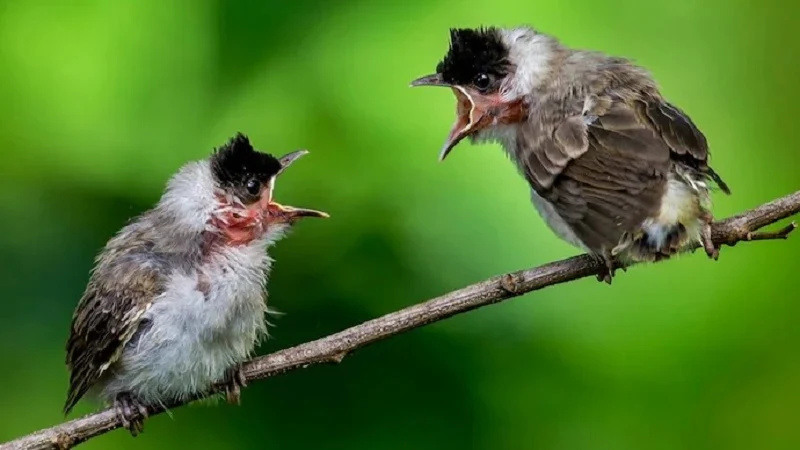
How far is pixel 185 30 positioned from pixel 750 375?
1.56 metres

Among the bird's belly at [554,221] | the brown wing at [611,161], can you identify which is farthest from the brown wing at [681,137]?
the bird's belly at [554,221]

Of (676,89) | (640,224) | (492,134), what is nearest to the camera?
(640,224)

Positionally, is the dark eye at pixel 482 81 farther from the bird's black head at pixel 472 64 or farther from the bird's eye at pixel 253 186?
the bird's eye at pixel 253 186

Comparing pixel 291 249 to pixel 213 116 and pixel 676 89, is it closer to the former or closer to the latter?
pixel 213 116


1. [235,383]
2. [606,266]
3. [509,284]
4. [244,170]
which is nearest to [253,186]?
[244,170]

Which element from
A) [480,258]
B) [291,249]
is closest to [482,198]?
[480,258]

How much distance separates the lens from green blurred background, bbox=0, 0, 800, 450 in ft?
9.57

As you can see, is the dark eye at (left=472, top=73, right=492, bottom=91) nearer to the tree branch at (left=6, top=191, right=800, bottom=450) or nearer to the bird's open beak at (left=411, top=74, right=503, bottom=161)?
the bird's open beak at (left=411, top=74, right=503, bottom=161)

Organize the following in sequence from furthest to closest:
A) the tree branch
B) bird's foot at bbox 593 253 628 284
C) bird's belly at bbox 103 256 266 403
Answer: bird's belly at bbox 103 256 266 403 < bird's foot at bbox 593 253 628 284 < the tree branch

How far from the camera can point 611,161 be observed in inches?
96.1

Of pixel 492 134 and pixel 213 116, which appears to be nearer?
pixel 492 134

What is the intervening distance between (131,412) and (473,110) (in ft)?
3.22

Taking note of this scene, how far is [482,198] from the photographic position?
2961mm

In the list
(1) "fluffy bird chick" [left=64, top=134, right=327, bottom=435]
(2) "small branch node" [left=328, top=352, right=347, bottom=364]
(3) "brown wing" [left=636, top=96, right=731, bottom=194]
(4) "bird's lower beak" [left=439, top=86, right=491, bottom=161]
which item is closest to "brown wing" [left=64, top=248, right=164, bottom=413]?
(1) "fluffy bird chick" [left=64, top=134, right=327, bottom=435]
